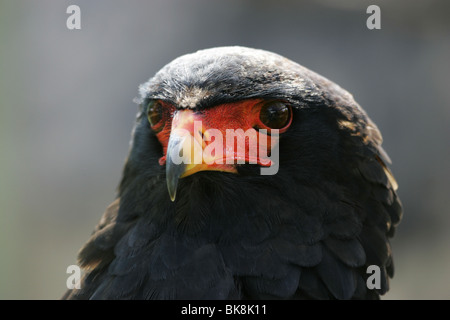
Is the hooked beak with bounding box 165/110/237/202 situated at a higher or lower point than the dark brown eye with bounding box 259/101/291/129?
lower

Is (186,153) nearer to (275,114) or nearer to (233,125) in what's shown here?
(233,125)

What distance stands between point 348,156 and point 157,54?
5781mm

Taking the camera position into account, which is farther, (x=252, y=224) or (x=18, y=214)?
(x=18, y=214)

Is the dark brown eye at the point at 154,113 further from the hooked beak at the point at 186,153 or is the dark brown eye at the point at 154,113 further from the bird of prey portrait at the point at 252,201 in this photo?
the hooked beak at the point at 186,153

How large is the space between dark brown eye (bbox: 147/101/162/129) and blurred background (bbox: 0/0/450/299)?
5098 millimetres

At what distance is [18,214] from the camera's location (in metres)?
7.50

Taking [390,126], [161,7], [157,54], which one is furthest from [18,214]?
[390,126]

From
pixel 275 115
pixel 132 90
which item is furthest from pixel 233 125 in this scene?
pixel 132 90

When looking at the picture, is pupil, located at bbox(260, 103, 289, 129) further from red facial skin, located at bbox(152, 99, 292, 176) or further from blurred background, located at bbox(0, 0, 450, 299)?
blurred background, located at bbox(0, 0, 450, 299)

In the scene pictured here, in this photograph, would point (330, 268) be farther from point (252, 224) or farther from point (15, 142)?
point (15, 142)

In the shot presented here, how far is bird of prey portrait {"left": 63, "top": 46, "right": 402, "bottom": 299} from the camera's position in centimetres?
239

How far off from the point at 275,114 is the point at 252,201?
1.42ft

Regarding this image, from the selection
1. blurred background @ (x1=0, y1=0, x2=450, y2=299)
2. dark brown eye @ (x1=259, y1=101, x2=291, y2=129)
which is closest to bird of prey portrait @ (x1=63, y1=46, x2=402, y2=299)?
dark brown eye @ (x1=259, y1=101, x2=291, y2=129)

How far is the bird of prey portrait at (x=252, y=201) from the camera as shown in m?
2.39
